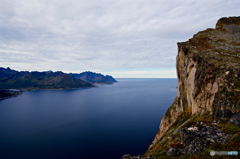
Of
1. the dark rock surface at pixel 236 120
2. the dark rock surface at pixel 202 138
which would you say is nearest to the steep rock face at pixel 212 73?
the dark rock surface at pixel 236 120

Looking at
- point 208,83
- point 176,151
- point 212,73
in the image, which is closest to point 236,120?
point 176,151

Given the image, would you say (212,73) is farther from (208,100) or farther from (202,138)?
(202,138)

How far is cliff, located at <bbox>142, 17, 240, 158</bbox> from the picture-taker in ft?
50.8

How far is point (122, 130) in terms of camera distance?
61031 millimetres

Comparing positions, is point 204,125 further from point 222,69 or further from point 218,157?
point 222,69

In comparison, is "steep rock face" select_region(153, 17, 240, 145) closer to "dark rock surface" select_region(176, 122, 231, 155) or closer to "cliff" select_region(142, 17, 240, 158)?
"cliff" select_region(142, 17, 240, 158)

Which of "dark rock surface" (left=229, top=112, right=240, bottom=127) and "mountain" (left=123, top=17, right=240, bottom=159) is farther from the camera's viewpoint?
"dark rock surface" (left=229, top=112, right=240, bottom=127)

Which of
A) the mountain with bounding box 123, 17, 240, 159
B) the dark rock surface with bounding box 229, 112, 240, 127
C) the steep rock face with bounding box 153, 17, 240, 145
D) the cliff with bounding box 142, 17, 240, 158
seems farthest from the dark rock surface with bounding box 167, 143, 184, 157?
the steep rock face with bounding box 153, 17, 240, 145

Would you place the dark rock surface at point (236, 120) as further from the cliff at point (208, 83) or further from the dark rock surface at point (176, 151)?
the dark rock surface at point (176, 151)

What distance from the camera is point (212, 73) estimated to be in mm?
21109

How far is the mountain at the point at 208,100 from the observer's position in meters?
12.1

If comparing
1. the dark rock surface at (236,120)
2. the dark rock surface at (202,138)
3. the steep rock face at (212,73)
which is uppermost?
the steep rock face at (212,73)

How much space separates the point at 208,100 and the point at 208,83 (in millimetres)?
3417

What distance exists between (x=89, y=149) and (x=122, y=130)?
20267mm
